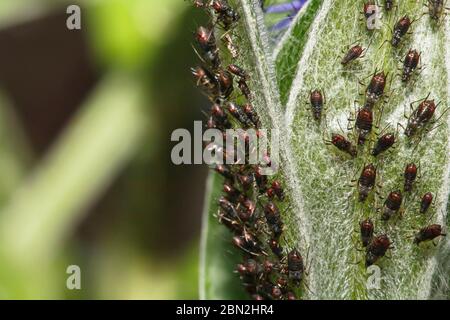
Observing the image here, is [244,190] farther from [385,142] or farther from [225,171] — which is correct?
[385,142]

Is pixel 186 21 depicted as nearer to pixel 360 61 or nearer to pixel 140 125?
pixel 140 125

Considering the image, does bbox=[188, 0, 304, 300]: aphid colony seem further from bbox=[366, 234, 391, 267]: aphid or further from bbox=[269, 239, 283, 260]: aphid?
bbox=[366, 234, 391, 267]: aphid

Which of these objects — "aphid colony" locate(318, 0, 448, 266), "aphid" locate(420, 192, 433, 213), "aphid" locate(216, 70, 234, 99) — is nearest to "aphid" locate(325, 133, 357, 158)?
"aphid colony" locate(318, 0, 448, 266)

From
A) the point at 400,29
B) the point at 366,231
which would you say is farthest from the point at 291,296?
the point at 400,29

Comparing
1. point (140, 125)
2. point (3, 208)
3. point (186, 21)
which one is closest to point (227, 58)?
Result: point (186, 21)

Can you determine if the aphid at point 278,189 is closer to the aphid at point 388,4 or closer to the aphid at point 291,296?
the aphid at point 291,296
